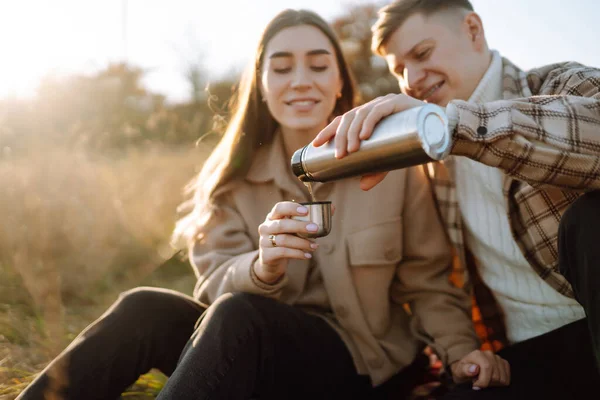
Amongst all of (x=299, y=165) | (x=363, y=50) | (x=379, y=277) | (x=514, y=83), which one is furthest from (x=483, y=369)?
(x=363, y=50)

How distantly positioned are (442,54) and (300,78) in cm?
62

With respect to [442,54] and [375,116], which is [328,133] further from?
[442,54]

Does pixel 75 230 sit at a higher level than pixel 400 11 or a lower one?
lower

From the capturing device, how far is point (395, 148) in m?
1.51

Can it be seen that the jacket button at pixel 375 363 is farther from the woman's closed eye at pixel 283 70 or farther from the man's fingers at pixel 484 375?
the woman's closed eye at pixel 283 70

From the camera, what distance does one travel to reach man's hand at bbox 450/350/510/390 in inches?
81.9

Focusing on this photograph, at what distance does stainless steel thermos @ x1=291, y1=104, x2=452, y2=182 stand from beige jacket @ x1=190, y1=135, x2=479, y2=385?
30.5 inches

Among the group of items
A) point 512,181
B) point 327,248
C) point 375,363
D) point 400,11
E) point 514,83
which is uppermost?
point 400,11

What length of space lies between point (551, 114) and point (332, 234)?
1.12m

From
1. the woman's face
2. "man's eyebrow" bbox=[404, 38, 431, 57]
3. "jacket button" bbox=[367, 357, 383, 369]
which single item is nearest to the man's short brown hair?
"man's eyebrow" bbox=[404, 38, 431, 57]

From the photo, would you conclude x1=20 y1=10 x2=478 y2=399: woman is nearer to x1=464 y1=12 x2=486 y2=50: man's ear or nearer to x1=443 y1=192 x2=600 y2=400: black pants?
x1=443 y1=192 x2=600 y2=400: black pants

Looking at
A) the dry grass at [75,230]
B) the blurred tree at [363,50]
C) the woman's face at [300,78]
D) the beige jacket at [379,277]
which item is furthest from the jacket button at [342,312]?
the blurred tree at [363,50]

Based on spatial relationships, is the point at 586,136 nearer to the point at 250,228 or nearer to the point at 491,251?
the point at 491,251

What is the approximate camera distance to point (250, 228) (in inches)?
107
